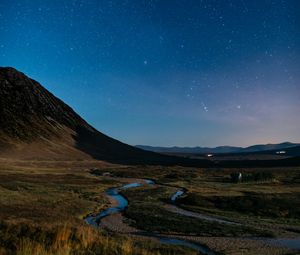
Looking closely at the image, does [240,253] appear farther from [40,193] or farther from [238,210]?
[40,193]

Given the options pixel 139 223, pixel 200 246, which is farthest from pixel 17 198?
pixel 200 246

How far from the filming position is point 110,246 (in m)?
19.6

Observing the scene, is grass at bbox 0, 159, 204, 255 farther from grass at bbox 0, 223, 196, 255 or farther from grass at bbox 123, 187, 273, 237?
grass at bbox 123, 187, 273, 237

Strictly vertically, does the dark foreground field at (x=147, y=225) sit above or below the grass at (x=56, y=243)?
below

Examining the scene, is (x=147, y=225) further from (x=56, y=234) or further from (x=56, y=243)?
(x=56, y=243)

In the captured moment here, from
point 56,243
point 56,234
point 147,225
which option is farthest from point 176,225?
point 56,243

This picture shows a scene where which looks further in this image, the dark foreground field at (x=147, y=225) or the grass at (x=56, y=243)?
the dark foreground field at (x=147, y=225)

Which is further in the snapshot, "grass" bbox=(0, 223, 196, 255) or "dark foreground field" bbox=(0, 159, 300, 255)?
"dark foreground field" bbox=(0, 159, 300, 255)

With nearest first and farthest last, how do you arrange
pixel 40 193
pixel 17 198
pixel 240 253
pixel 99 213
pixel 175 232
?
pixel 240 253 < pixel 175 232 < pixel 99 213 < pixel 17 198 < pixel 40 193

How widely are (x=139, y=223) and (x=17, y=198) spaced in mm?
19843

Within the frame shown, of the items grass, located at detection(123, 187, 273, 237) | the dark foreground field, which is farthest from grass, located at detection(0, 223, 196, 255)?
grass, located at detection(123, 187, 273, 237)

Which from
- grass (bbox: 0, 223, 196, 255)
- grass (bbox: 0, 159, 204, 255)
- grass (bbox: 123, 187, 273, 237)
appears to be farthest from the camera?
grass (bbox: 123, 187, 273, 237)

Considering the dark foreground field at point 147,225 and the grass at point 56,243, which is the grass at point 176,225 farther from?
the grass at point 56,243

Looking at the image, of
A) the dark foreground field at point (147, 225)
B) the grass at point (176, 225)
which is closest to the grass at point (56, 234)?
the dark foreground field at point (147, 225)
